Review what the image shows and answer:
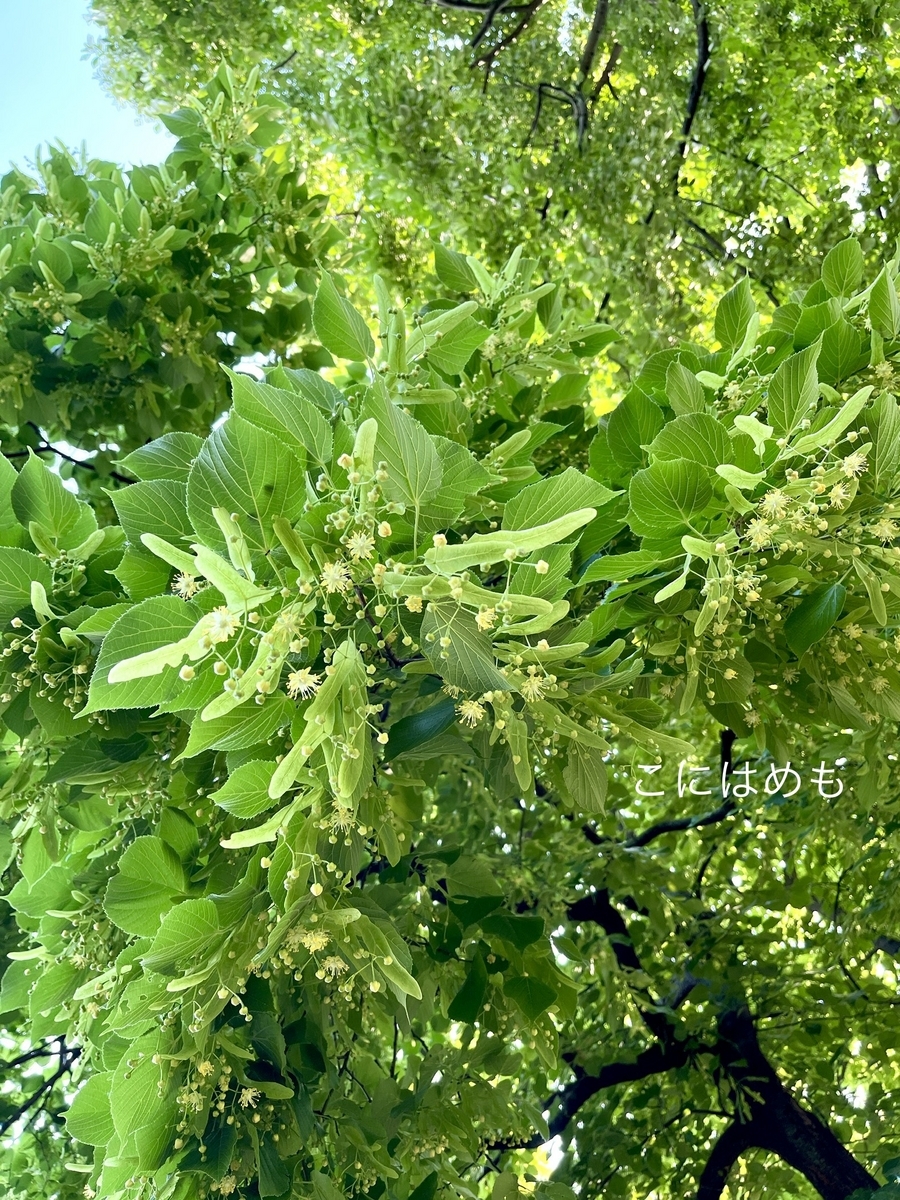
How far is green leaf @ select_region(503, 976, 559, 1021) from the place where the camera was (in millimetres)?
1393

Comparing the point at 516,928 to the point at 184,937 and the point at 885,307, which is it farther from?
the point at 885,307

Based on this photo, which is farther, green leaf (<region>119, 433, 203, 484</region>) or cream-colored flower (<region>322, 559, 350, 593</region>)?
green leaf (<region>119, 433, 203, 484</region>)

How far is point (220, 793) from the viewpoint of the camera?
2.72 ft

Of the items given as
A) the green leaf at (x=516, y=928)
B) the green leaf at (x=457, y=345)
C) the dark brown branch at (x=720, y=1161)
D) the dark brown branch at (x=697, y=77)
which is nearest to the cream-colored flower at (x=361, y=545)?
the green leaf at (x=457, y=345)

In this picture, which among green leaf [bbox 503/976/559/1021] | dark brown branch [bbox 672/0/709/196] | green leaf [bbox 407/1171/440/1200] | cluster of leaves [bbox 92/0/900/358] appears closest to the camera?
green leaf [bbox 503/976/559/1021]

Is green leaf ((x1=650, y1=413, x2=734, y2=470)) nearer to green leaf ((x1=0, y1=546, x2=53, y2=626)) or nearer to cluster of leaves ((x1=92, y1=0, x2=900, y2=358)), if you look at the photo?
green leaf ((x1=0, y1=546, x2=53, y2=626))

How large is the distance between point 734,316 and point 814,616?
410 millimetres

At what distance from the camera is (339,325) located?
1039 millimetres

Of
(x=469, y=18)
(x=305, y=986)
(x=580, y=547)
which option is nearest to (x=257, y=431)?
(x=580, y=547)

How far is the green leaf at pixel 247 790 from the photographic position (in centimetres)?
82

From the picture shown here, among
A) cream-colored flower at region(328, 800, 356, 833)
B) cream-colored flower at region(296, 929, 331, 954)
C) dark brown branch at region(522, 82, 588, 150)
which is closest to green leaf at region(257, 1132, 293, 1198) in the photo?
cream-colored flower at region(296, 929, 331, 954)

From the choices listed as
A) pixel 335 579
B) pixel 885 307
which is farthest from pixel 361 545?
pixel 885 307

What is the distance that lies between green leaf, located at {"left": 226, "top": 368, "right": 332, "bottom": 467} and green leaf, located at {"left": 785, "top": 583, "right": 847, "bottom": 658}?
507 mm

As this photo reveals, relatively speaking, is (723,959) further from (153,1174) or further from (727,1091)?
(153,1174)
